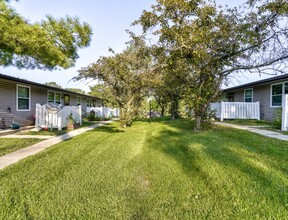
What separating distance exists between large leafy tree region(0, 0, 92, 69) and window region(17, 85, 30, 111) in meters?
3.82

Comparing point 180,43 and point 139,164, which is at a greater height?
point 180,43

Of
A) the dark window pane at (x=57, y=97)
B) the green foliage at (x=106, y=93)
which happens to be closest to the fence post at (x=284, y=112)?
the green foliage at (x=106, y=93)

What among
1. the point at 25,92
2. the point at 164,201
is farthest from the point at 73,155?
the point at 25,92

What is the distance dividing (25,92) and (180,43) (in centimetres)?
990

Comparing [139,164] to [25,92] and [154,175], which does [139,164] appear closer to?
[154,175]

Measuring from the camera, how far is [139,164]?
4.50m

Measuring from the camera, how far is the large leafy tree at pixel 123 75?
1187 cm

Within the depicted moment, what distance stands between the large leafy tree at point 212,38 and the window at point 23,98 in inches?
324

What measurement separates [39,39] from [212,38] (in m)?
6.34

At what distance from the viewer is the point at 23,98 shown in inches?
472

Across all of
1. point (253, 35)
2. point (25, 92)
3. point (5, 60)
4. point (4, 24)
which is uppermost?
point (253, 35)

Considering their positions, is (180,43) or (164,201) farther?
(180,43)

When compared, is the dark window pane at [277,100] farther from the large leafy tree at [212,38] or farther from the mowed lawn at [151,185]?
the mowed lawn at [151,185]

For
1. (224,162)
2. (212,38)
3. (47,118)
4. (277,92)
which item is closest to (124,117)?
(47,118)
